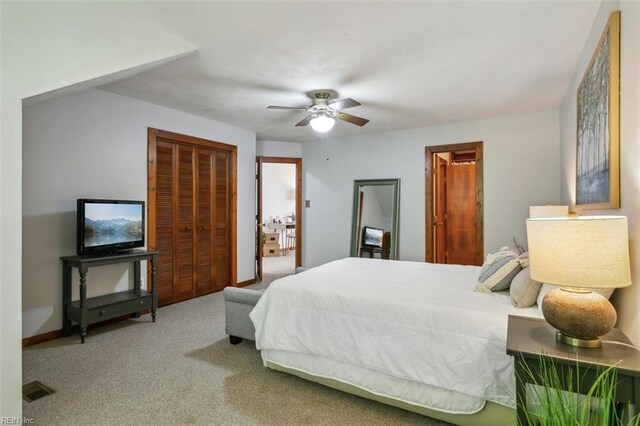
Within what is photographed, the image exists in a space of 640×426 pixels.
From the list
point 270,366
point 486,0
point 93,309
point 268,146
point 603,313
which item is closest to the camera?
point 603,313

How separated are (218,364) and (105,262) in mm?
1539

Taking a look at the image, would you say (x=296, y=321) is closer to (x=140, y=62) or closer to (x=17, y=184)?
(x=17, y=184)

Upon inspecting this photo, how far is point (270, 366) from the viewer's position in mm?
2529

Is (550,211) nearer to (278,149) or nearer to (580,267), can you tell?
(580,267)

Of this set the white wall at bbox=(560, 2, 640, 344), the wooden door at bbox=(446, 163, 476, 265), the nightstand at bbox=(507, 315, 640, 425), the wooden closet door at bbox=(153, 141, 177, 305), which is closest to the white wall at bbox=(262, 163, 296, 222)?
the wooden door at bbox=(446, 163, 476, 265)

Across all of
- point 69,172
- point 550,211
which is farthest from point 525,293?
point 69,172

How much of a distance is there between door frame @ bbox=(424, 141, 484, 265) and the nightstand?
326 centimetres

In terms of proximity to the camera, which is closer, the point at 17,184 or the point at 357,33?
the point at 17,184


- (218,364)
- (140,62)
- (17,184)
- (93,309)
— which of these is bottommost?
(218,364)

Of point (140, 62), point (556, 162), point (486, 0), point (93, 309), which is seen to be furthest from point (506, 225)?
point (93, 309)

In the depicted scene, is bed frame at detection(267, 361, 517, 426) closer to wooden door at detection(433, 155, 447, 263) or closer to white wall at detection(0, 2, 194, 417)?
white wall at detection(0, 2, 194, 417)

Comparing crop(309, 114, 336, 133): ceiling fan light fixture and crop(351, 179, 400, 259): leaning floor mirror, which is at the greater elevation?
crop(309, 114, 336, 133): ceiling fan light fixture

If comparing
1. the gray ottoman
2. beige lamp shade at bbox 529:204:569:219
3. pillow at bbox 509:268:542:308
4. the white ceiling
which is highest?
the white ceiling

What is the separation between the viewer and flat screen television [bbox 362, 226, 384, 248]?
A: 17.8 feet
